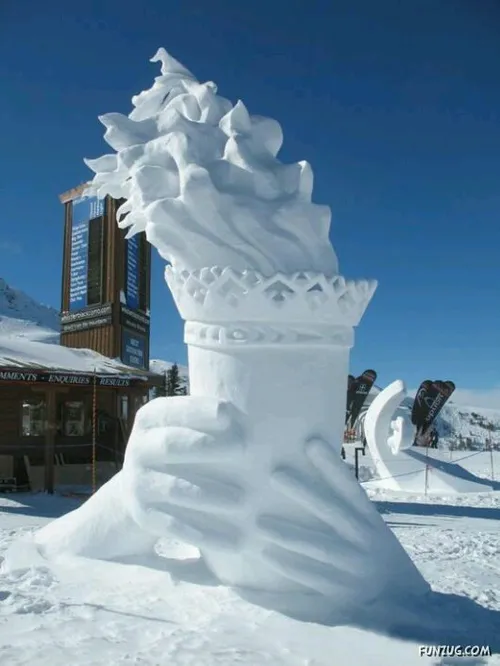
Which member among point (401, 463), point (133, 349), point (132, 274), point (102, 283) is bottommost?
point (401, 463)

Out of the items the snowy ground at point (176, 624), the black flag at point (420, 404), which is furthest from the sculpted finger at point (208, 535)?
the black flag at point (420, 404)

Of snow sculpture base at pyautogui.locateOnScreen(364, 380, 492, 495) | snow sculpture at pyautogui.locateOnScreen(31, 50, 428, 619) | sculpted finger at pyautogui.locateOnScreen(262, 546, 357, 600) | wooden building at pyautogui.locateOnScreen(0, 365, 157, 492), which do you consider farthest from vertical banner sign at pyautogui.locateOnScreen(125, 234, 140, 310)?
sculpted finger at pyautogui.locateOnScreen(262, 546, 357, 600)

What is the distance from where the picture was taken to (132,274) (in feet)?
57.0

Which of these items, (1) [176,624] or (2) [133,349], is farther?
(2) [133,349]

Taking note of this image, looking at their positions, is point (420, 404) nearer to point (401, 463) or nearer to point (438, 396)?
point (438, 396)

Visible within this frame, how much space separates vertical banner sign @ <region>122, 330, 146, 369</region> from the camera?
16.8 m

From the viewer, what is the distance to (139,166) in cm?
493

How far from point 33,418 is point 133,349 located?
3671mm

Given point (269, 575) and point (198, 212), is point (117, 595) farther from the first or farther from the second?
point (198, 212)

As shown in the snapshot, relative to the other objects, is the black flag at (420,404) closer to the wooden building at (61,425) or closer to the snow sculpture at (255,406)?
the wooden building at (61,425)

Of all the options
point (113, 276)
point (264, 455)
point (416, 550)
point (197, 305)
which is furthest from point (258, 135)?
point (113, 276)

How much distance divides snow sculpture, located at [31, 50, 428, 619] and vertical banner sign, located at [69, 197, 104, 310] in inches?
503

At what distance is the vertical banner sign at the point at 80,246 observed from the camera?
17094mm

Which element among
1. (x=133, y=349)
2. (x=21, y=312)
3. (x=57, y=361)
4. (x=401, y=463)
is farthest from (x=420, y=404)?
(x=21, y=312)
